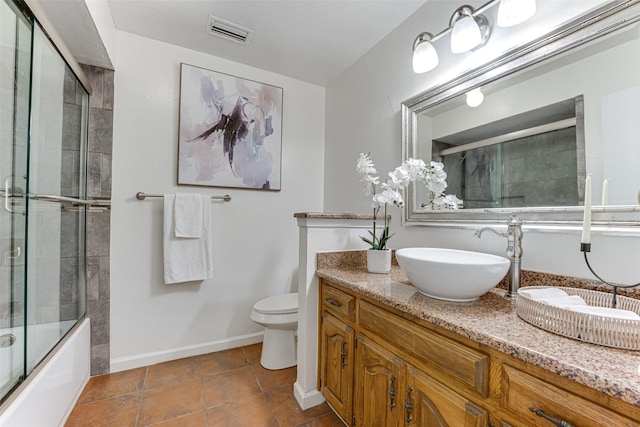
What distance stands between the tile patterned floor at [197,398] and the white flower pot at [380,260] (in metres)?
0.81

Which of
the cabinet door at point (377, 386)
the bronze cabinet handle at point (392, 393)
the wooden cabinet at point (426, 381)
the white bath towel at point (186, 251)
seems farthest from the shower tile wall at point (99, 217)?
the bronze cabinet handle at point (392, 393)

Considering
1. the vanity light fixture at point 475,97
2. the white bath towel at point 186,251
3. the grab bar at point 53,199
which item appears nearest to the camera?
the grab bar at point 53,199

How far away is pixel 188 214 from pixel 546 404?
6.71ft

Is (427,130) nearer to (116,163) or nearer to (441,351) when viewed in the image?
(441,351)

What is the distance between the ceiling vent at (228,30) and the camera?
1.80m

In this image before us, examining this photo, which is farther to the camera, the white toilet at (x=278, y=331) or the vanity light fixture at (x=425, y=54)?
the white toilet at (x=278, y=331)

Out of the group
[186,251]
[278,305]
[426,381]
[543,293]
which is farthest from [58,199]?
[543,293]

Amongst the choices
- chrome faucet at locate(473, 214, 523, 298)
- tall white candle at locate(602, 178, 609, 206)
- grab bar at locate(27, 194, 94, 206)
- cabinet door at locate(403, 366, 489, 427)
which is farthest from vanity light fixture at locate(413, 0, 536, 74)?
grab bar at locate(27, 194, 94, 206)

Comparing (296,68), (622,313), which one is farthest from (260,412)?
(296,68)

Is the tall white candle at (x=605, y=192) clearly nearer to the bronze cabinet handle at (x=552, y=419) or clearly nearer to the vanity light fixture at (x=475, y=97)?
the vanity light fixture at (x=475, y=97)

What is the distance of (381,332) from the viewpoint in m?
1.08

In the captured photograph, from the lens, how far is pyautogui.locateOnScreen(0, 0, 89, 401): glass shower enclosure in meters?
1.20

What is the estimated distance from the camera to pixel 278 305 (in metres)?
1.95

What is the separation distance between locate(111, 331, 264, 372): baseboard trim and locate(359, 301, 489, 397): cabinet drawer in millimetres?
1454
